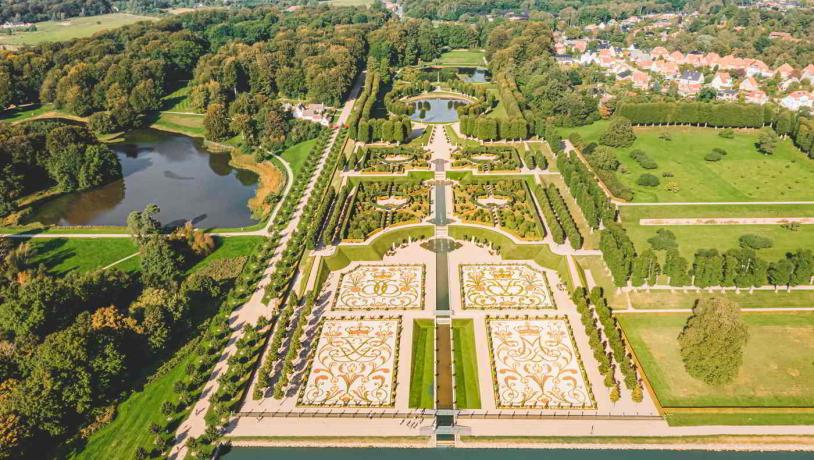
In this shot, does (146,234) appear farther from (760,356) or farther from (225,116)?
(760,356)

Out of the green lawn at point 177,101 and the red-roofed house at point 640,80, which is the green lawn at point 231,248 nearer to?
the green lawn at point 177,101

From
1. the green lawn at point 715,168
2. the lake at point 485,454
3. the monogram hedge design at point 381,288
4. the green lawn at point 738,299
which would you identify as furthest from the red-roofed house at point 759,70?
the lake at point 485,454

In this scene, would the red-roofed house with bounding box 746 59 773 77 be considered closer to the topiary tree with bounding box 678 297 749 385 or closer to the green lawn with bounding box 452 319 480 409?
the topiary tree with bounding box 678 297 749 385

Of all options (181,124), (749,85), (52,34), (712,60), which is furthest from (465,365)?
(52,34)

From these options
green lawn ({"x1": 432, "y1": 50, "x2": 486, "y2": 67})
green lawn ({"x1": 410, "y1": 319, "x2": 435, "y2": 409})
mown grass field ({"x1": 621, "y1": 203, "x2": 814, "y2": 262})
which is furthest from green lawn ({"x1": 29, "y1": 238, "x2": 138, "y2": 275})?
green lawn ({"x1": 432, "y1": 50, "x2": 486, "y2": 67})

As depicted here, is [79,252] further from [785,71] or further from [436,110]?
[785,71]

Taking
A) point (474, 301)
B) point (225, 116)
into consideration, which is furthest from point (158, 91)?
point (474, 301)

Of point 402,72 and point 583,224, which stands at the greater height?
point 402,72
